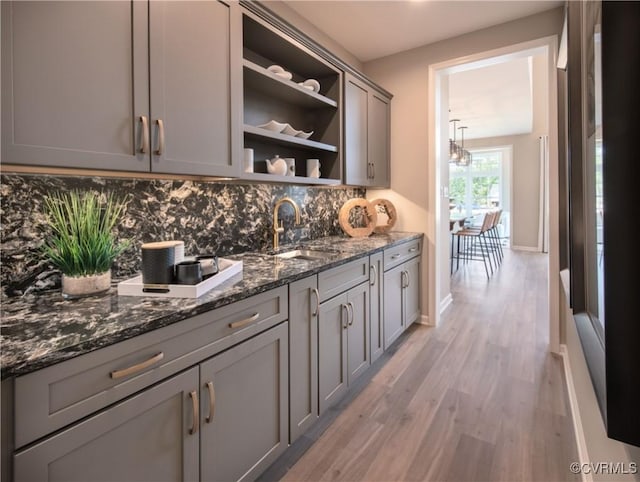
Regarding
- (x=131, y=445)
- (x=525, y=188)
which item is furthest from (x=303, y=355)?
(x=525, y=188)

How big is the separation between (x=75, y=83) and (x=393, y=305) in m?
2.34

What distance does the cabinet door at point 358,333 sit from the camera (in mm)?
2045

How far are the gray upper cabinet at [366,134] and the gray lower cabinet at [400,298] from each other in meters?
0.82

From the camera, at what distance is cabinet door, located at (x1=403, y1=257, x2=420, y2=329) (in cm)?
293

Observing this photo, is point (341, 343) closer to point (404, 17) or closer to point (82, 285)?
point (82, 285)

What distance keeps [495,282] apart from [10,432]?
529cm

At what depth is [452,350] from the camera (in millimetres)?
2736

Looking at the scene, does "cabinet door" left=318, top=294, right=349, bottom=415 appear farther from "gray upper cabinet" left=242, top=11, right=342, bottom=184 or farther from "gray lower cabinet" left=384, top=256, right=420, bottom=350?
"gray upper cabinet" left=242, top=11, right=342, bottom=184

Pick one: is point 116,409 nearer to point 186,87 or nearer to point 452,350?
point 186,87

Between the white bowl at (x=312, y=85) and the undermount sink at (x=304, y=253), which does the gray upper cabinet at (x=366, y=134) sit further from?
the undermount sink at (x=304, y=253)

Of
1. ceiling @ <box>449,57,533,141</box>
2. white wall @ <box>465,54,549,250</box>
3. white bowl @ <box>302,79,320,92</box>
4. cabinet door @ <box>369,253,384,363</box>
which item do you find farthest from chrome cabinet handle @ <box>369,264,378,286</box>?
white wall @ <box>465,54,549,250</box>

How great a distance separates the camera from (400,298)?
9.22 ft

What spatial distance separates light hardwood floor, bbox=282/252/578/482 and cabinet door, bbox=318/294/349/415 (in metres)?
0.17

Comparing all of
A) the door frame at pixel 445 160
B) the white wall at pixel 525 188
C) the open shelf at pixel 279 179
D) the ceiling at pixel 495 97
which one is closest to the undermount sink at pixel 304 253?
the open shelf at pixel 279 179
